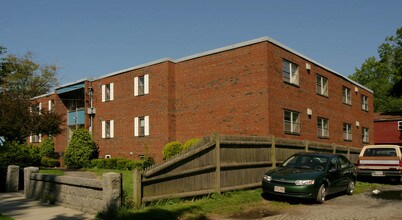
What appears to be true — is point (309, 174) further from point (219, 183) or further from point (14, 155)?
point (14, 155)

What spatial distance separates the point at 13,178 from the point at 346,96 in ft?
76.6

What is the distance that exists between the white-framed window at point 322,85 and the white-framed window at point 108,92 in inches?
559

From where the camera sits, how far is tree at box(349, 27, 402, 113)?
51875mm

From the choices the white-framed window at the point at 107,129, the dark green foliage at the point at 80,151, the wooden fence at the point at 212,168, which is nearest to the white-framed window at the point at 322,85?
the wooden fence at the point at 212,168

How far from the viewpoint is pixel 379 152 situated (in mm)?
17969

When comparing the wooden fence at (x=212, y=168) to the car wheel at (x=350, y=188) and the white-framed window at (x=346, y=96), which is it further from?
the white-framed window at (x=346, y=96)

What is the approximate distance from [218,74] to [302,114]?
17.9ft

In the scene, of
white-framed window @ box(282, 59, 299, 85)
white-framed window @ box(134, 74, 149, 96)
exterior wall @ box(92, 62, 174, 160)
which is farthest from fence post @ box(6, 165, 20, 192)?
Result: white-framed window @ box(282, 59, 299, 85)

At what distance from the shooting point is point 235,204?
11195 mm

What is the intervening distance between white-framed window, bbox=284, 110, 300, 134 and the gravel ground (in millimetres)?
8779

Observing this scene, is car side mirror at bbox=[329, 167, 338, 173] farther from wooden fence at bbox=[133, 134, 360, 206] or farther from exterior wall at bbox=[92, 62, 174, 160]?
exterior wall at bbox=[92, 62, 174, 160]

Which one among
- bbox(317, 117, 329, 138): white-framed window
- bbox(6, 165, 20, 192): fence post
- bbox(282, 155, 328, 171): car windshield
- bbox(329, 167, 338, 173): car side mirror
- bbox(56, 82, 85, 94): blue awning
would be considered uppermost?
bbox(56, 82, 85, 94): blue awning

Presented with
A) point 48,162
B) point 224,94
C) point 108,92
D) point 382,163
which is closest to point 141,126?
point 108,92

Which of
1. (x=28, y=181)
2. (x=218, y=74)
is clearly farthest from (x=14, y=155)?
(x=218, y=74)
